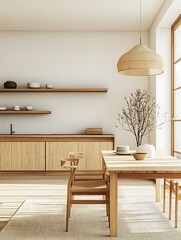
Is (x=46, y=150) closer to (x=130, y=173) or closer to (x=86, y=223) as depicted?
(x=86, y=223)

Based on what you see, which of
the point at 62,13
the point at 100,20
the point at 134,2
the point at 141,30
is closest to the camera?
the point at 134,2

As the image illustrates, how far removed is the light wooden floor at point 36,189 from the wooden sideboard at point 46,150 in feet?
0.85

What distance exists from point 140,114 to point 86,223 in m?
3.85

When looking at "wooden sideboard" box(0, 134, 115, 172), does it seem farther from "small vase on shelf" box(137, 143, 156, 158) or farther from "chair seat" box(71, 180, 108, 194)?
"chair seat" box(71, 180, 108, 194)

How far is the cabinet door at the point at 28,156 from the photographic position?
24.4 feet

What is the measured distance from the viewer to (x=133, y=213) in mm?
4590

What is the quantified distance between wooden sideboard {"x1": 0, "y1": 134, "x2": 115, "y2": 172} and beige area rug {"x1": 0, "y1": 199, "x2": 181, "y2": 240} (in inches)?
89.6

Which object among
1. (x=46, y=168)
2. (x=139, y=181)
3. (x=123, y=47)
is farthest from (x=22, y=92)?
(x=139, y=181)

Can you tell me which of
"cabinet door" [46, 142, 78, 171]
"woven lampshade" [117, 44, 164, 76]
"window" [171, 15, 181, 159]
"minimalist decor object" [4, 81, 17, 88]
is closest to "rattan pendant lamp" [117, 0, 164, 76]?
"woven lampshade" [117, 44, 164, 76]

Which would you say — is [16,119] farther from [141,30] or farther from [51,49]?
[141,30]

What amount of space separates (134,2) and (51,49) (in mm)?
2314

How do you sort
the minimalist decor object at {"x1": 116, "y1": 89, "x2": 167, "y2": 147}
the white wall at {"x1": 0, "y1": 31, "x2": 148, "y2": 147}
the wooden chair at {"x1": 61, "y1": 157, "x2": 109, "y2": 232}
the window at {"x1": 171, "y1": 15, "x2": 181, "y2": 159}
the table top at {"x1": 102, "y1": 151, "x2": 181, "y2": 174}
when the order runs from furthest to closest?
the white wall at {"x1": 0, "y1": 31, "x2": 148, "y2": 147}, the minimalist decor object at {"x1": 116, "y1": 89, "x2": 167, "y2": 147}, the window at {"x1": 171, "y1": 15, "x2": 181, "y2": 159}, the wooden chair at {"x1": 61, "y1": 157, "x2": 109, "y2": 232}, the table top at {"x1": 102, "y1": 151, "x2": 181, "y2": 174}

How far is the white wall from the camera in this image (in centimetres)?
800

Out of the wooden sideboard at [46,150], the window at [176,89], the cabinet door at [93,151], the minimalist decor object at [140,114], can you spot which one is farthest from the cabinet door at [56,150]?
the window at [176,89]
